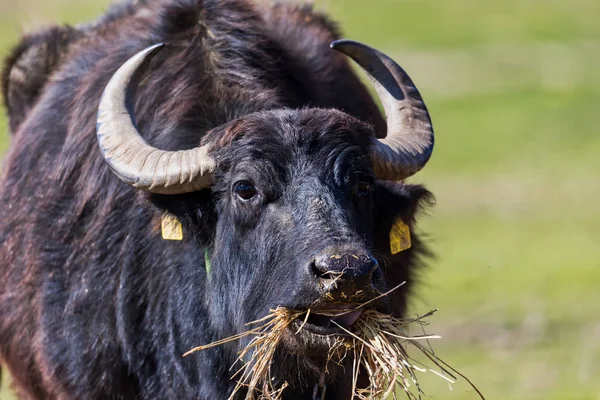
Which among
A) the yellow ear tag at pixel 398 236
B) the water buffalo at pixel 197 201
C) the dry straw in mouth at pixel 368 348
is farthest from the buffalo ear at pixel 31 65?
the dry straw in mouth at pixel 368 348

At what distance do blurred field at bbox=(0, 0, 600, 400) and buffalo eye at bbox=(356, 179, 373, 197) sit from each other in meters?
1.78

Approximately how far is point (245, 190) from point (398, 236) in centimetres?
102

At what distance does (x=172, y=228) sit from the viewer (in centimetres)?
648

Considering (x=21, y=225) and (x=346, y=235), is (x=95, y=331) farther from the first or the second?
(x=346, y=235)

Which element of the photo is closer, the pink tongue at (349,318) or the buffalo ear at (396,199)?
the pink tongue at (349,318)

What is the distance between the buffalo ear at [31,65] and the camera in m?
8.95

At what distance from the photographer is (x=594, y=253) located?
19469 mm

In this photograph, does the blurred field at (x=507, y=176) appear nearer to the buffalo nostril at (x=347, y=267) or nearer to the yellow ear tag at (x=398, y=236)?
the yellow ear tag at (x=398, y=236)

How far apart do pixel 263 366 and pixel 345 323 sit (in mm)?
453

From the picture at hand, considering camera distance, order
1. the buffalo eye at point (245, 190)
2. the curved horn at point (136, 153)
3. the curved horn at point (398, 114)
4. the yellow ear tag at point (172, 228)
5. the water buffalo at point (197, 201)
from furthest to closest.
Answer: the curved horn at point (398, 114)
the yellow ear tag at point (172, 228)
the curved horn at point (136, 153)
the buffalo eye at point (245, 190)
the water buffalo at point (197, 201)

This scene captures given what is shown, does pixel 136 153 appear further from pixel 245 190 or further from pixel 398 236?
pixel 398 236

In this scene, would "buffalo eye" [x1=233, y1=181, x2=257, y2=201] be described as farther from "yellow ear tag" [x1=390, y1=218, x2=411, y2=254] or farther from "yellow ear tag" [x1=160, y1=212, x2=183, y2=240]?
"yellow ear tag" [x1=390, y1=218, x2=411, y2=254]

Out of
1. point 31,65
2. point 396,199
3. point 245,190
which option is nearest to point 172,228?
point 245,190

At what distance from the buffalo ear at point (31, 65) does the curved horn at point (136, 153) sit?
7.31 ft
